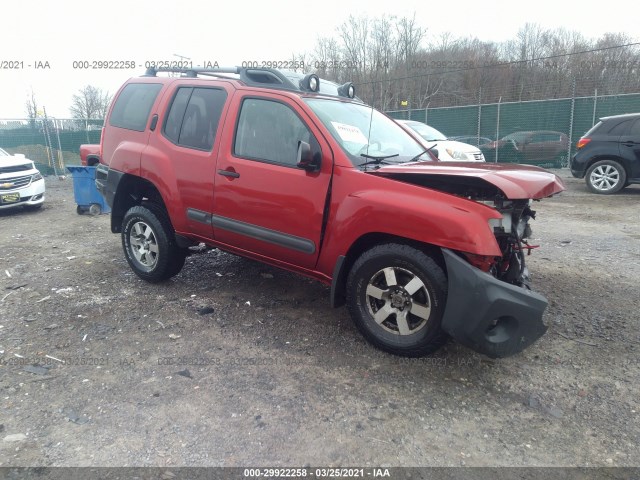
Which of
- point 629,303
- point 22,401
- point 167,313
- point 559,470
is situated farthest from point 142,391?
point 629,303

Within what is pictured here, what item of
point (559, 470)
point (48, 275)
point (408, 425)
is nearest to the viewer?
point (559, 470)

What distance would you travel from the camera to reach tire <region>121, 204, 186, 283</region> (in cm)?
463

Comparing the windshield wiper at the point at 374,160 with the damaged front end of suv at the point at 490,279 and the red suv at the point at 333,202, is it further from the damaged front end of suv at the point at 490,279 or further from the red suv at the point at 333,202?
the damaged front end of suv at the point at 490,279

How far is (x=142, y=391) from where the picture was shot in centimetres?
297

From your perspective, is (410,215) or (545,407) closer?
(545,407)

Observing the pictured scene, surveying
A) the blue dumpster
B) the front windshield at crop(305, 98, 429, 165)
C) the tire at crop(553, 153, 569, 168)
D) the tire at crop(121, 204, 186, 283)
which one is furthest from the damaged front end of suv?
the tire at crop(553, 153, 569, 168)

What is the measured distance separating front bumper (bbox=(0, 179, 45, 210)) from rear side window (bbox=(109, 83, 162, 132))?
577 cm

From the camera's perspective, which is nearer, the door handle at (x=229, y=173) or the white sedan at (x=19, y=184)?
the door handle at (x=229, y=173)

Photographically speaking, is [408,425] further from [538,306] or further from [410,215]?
[410,215]

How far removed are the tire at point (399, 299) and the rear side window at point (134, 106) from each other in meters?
2.86

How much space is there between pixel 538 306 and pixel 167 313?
305 cm

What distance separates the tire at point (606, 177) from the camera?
9.95m

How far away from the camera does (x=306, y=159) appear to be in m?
3.31

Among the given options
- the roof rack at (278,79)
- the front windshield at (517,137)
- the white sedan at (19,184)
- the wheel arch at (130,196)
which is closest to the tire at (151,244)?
the wheel arch at (130,196)
